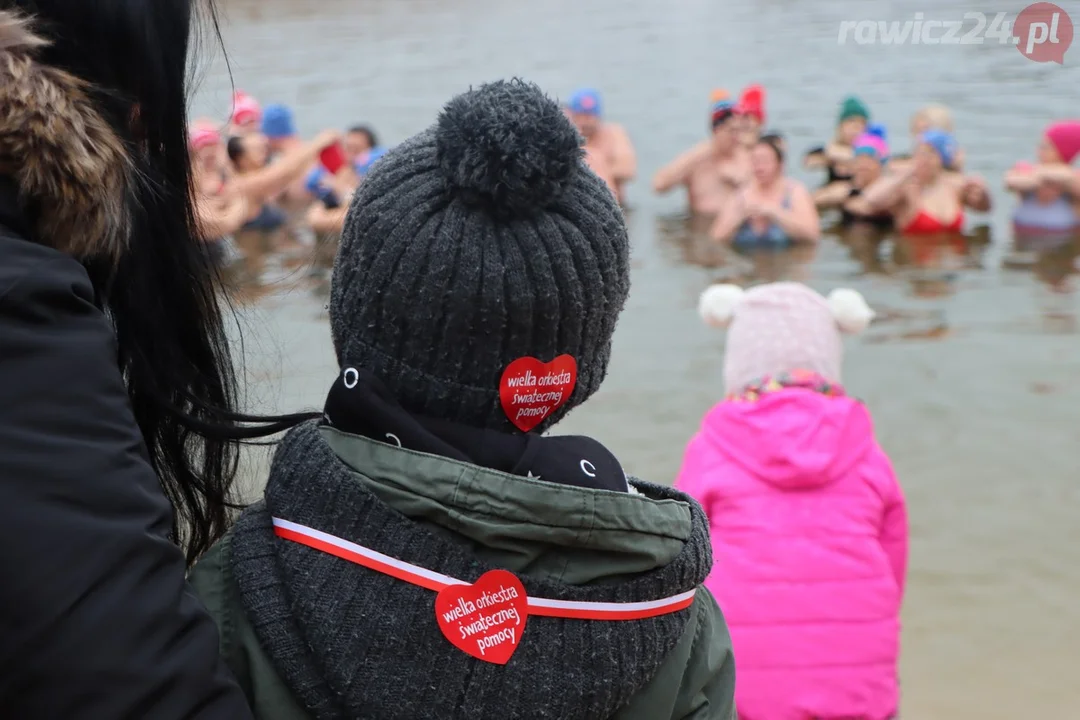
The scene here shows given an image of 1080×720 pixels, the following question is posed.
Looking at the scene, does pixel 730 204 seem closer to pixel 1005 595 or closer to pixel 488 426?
pixel 1005 595

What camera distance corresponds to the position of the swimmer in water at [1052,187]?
7203mm

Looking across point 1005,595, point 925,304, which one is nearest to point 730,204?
point 925,304

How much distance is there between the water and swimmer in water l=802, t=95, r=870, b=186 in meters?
0.80

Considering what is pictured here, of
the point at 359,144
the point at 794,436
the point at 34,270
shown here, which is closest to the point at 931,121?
the point at 359,144

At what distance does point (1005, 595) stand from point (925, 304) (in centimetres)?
283

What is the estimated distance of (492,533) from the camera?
1022 mm

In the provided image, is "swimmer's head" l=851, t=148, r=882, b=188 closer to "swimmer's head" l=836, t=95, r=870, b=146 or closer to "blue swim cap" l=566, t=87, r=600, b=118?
"swimmer's head" l=836, t=95, r=870, b=146

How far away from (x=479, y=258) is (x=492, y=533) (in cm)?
25

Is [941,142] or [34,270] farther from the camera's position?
[941,142]

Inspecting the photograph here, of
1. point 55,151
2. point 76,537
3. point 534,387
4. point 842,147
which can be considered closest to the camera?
point 76,537

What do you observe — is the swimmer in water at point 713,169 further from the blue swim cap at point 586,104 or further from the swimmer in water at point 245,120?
the swimmer in water at point 245,120

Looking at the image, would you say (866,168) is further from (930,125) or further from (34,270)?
(34,270)

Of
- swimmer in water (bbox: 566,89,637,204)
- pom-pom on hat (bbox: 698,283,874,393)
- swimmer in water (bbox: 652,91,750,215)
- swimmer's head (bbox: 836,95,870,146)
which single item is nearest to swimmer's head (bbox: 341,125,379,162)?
swimmer in water (bbox: 566,89,637,204)

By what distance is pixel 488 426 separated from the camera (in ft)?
3.67
